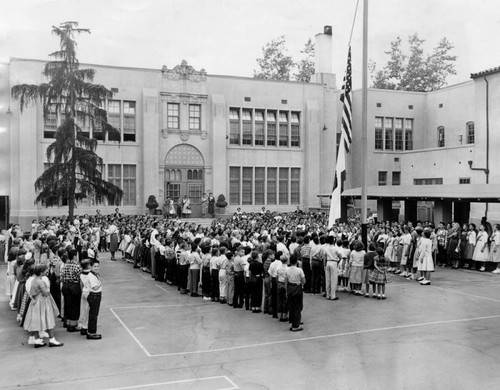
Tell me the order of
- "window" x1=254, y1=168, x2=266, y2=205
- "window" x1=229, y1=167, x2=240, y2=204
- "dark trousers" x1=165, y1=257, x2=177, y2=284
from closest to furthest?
"dark trousers" x1=165, y1=257, x2=177, y2=284
"window" x1=229, y1=167, x2=240, y2=204
"window" x1=254, y1=168, x2=266, y2=205

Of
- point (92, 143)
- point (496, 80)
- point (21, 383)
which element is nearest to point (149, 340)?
point (21, 383)

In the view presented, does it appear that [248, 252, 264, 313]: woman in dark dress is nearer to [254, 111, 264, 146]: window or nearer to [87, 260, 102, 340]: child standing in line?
[87, 260, 102, 340]: child standing in line

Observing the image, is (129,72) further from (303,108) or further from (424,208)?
(424,208)

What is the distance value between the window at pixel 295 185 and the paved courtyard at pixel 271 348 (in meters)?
27.8

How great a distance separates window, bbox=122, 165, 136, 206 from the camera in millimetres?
39503

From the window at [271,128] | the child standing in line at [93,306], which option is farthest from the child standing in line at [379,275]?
the window at [271,128]

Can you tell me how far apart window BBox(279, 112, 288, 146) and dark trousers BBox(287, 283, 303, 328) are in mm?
31933

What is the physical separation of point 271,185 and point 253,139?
12.7 feet

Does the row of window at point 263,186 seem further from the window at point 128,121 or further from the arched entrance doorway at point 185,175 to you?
the window at point 128,121

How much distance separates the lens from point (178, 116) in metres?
40.8

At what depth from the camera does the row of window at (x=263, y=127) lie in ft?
140

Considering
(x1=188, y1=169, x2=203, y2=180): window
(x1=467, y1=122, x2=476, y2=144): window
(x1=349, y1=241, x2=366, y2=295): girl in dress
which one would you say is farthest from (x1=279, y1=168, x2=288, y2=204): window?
(x1=349, y1=241, x2=366, y2=295): girl in dress

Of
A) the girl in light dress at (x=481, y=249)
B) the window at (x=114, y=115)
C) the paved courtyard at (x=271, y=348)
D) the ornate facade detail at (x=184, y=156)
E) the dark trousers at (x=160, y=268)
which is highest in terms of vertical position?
the window at (x=114, y=115)

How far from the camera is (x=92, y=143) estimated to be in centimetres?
2783
